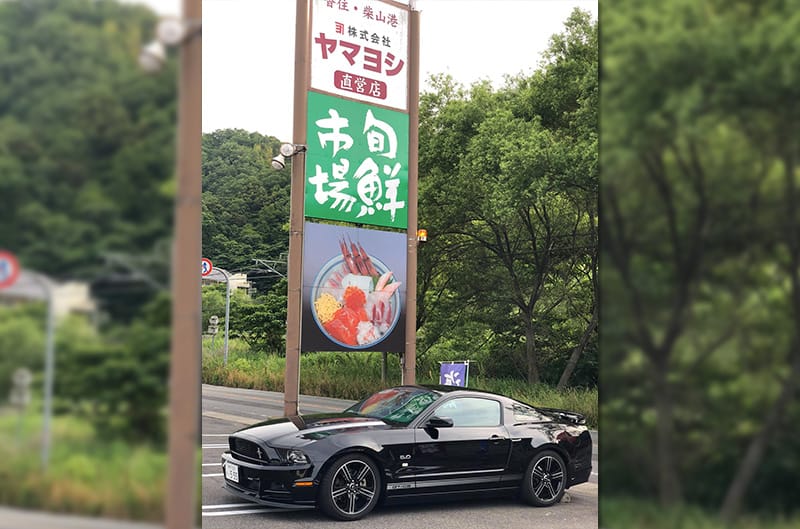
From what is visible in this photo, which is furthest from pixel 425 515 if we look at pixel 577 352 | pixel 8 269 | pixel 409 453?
pixel 577 352

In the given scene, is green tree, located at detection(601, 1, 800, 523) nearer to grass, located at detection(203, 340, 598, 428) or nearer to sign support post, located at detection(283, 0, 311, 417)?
sign support post, located at detection(283, 0, 311, 417)

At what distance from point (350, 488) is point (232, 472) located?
1.24m

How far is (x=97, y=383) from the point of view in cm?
356

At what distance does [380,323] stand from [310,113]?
3.83 metres

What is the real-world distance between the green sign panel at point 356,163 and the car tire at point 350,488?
5838 mm

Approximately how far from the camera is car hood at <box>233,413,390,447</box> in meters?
7.50

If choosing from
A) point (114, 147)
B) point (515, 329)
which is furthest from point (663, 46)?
point (515, 329)

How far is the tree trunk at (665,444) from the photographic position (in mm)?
2787

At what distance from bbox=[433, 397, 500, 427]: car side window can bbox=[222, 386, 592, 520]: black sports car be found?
0.04 feet

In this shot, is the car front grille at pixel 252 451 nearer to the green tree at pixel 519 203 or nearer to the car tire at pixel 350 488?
the car tire at pixel 350 488

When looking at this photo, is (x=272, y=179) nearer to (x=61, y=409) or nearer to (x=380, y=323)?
(x=380, y=323)

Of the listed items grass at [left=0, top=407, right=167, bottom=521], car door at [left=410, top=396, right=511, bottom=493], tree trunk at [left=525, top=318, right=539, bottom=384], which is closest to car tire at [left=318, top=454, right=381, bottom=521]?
car door at [left=410, top=396, right=511, bottom=493]

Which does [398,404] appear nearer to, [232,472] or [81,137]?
[232,472]

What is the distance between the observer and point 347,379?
27.6 metres
